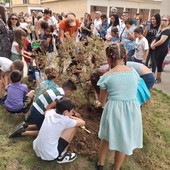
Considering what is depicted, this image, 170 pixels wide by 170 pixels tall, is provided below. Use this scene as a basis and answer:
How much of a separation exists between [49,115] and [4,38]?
256 centimetres

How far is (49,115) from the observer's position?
2596 millimetres

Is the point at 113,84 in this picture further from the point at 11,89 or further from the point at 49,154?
the point at 11,89

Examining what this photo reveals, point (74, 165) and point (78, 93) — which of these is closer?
point (74, 165)

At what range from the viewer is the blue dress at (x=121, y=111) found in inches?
88.4

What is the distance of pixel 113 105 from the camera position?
231cm

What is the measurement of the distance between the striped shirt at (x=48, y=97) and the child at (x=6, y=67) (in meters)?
1.21

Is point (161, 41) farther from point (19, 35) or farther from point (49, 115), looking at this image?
point (49, 115)

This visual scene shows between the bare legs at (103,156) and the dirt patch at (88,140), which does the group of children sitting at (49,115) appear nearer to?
the dirt patch at (88,140)

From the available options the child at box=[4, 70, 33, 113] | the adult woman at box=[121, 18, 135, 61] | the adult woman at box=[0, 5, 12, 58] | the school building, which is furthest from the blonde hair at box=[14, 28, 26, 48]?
the school building

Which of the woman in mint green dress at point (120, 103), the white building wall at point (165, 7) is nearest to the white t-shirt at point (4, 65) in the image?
the woman in mint green dress at point (120, 103)

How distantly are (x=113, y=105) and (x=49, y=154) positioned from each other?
96 centimetres

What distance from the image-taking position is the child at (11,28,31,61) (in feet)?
14.6

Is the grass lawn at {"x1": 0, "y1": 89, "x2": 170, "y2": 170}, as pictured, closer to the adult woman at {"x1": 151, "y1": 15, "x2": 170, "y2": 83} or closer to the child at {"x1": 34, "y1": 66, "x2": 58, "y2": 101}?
the child at {"x1": 34, "y1": 66, "x2": 58, "y2": 101}

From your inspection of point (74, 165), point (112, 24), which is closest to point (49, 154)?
point (74, 165)
